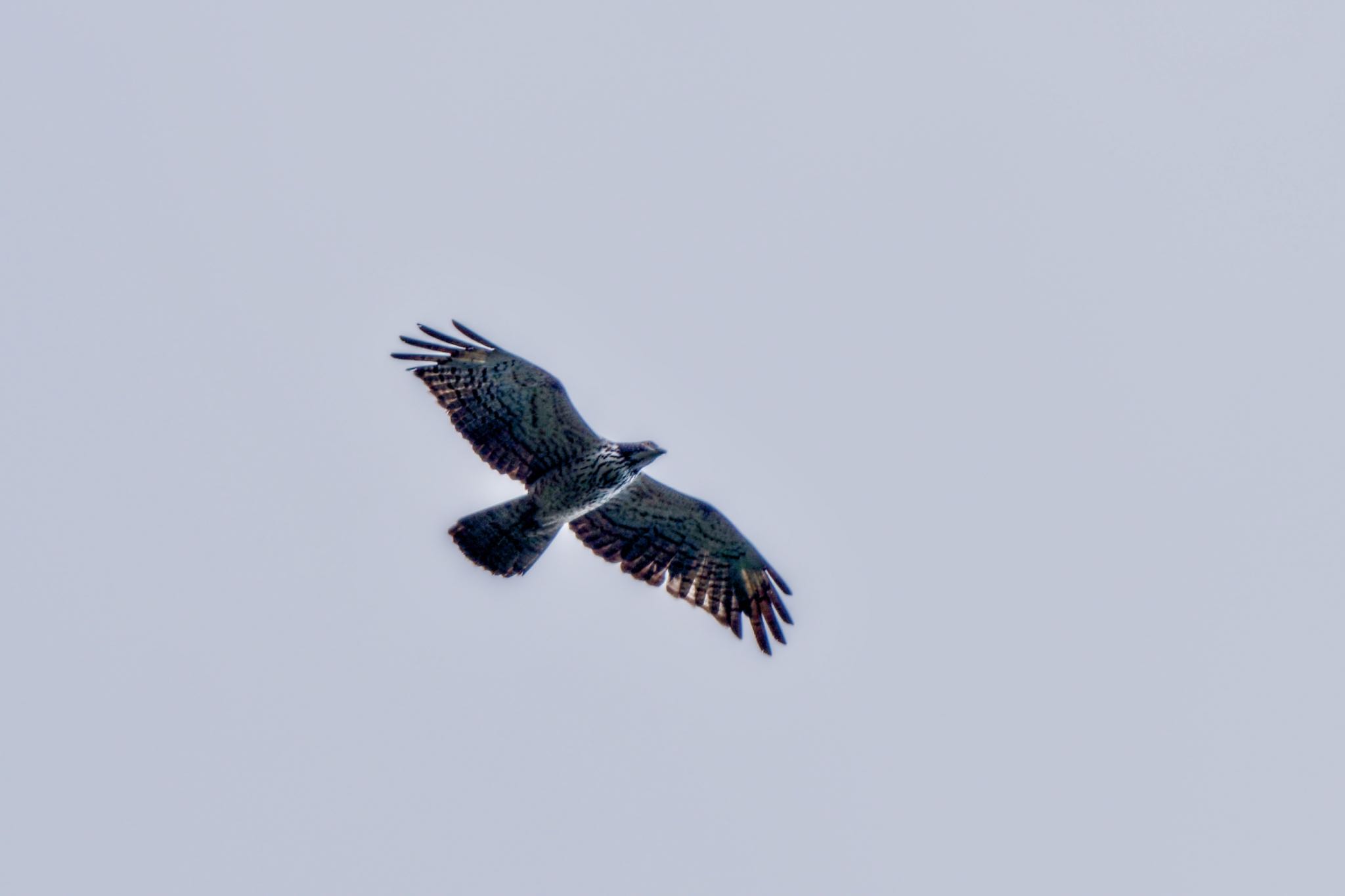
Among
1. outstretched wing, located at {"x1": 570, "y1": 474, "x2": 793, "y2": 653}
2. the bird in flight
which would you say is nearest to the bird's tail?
the bird in flight

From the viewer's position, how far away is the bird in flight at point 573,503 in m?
19.4

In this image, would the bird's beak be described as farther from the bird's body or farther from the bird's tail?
the bird's tail

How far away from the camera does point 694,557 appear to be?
2030 cm

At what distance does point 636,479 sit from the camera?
19.7 m

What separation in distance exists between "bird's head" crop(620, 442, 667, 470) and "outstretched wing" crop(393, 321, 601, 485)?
500 millimetres

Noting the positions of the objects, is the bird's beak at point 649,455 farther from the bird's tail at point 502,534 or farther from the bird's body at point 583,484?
the bird's tail at point 502,534

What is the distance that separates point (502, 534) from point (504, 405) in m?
1.26

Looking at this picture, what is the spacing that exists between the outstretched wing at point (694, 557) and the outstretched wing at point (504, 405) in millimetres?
832

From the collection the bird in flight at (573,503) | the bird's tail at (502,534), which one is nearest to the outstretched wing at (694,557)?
the bird in flight at (573,503)

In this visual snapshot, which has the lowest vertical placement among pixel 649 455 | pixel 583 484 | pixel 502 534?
pixel 502 534

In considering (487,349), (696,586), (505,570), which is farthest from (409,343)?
(696,586)

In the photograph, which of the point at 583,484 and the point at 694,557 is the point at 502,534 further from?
the point at 694,557

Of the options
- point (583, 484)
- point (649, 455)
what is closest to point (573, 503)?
point (583, 484)

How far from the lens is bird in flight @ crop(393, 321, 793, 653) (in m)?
19.4
